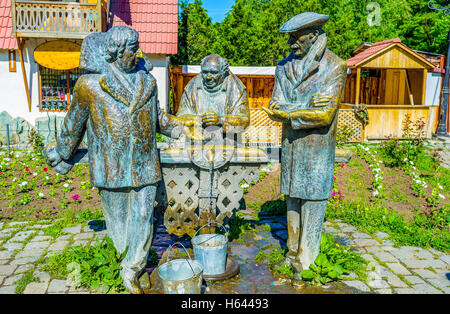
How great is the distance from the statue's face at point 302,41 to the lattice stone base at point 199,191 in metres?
1.35

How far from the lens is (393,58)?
539 inches

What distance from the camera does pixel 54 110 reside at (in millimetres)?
13133

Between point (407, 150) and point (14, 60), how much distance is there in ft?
38.2

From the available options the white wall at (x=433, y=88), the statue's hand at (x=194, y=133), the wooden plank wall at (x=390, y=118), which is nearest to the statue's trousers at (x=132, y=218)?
the statue's hand at (x=194, y=133)

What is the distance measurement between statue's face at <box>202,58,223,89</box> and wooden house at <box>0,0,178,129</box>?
29.2 ft

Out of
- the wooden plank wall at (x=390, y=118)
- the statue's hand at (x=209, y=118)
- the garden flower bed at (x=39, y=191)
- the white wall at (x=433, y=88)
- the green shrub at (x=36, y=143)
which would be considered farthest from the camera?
the white wall at (x=433, y=88)

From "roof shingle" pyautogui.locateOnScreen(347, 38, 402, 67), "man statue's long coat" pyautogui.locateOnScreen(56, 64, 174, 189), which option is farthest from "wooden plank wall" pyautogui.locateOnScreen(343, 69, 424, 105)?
"man statue's long coat" pyautogui.locateOnScreen(56, 64, 174, 189)

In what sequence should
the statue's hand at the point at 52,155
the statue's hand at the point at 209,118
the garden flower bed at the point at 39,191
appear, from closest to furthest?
1. the statue's hand at the point at 52,155
2. the statue's hand at the point at 209,118
3. the garden flower bed at the point at 39,191

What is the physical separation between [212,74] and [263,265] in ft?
6.99

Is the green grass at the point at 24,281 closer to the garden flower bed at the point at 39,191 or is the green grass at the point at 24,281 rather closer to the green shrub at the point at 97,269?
the green shrub at the point at 97,269

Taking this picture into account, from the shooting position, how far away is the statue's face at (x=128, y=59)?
3475 mm

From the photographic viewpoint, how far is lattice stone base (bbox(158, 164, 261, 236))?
15.1 feet

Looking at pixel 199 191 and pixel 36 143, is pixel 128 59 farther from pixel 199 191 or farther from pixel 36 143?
pixel 36 143

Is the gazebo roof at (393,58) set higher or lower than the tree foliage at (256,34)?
lower
